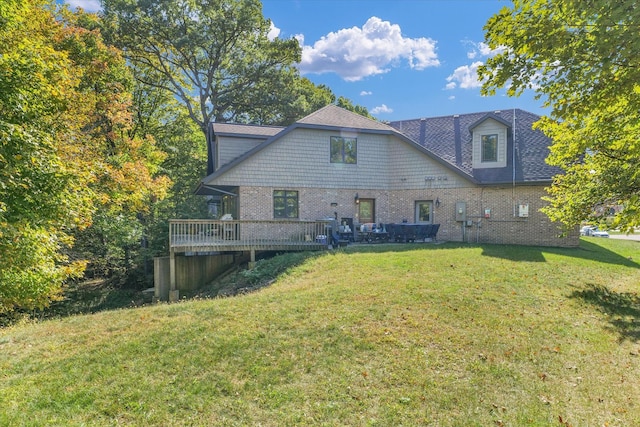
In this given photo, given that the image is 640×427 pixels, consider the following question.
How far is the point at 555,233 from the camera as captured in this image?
1520 centimetres

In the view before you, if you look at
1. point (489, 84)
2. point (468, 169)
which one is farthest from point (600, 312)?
point (468, 169)

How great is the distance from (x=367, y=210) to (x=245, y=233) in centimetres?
627

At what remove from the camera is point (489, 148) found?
17109 millimetres

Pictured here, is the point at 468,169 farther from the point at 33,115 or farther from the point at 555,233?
the point at 33,115

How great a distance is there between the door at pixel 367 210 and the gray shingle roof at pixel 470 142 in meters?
4.31

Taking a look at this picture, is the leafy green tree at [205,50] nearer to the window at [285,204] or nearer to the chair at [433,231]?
the window at [285,204]

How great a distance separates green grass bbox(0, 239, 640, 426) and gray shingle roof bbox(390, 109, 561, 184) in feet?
27.5

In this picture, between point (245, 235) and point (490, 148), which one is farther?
point (490, 148)

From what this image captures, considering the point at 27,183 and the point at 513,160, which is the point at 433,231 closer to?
the point at 513,160

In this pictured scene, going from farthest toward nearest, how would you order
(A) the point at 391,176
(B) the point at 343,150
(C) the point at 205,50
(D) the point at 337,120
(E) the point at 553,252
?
1. (C) the point at 205,50
2. (A) the point at 391,176
3. (D) the point at 337,120
4. (B) the point at 343,150
5. (E) the point at 553,252

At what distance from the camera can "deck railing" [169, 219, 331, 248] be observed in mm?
14016

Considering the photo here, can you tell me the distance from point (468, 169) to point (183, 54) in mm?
21560

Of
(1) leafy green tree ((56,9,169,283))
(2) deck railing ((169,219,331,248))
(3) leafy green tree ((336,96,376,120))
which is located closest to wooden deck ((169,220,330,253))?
(2) deck railing ((169,219,331,248))

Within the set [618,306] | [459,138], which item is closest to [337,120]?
[459,138]
